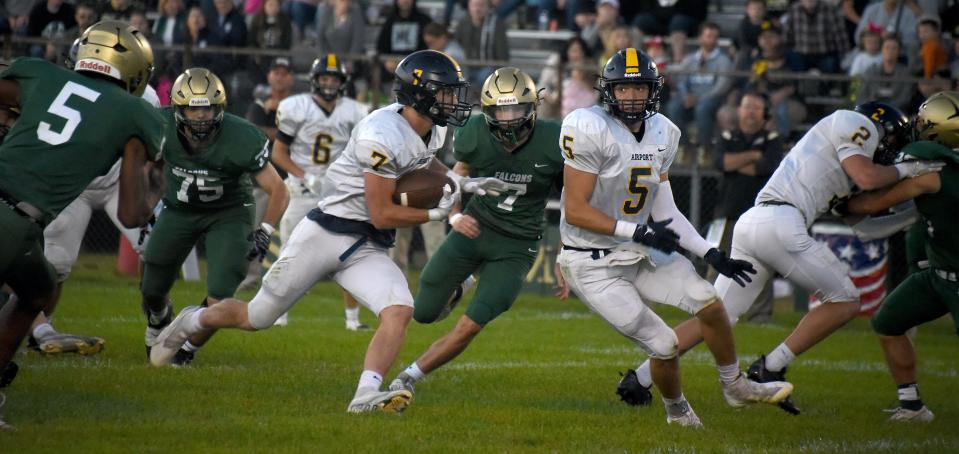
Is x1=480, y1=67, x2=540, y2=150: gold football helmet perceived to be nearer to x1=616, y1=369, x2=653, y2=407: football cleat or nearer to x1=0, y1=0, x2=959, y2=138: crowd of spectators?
x1=616, y1=369, x2=653, y2=407: football cleat

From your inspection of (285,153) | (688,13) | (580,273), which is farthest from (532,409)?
(688,13)

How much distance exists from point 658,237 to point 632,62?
0.90m

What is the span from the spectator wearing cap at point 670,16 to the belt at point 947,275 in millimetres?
7963

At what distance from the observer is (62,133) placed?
5441 mm

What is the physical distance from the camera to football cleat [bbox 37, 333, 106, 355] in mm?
7855

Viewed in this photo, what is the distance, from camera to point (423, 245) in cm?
1413

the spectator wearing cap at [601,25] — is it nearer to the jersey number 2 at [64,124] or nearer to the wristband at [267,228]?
the wristband at [267,228]

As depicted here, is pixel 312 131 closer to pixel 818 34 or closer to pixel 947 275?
pixel 947 275

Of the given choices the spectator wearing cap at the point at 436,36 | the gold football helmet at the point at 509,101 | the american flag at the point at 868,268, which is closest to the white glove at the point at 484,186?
the gold football helmet at the point at 509,101

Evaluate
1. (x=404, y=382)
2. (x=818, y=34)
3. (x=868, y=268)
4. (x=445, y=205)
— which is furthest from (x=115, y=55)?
(x=818, y=34)

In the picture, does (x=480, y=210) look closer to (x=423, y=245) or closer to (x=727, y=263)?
(x=727, y=263)

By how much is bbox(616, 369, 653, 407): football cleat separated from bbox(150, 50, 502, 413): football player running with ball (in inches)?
57.6

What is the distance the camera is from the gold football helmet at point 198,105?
726 centimetres

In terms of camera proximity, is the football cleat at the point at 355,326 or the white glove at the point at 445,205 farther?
the football cleat at the point at 355,326
